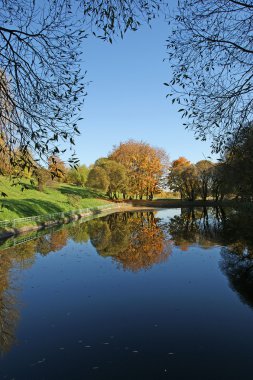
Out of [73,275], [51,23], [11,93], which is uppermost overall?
[51,23]

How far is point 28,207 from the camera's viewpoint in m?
41.2

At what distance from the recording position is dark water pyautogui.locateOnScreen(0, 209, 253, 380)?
7.59 meters

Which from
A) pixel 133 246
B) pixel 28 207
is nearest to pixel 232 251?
pixel 133 246

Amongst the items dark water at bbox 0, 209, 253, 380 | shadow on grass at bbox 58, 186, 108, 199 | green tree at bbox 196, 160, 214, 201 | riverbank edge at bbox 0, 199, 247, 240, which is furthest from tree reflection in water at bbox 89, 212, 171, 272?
green tree at bbox 196, 160, 214, 201

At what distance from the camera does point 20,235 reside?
97.3 feet

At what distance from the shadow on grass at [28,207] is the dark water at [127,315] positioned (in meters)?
15.7

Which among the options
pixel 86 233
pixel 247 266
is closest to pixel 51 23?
pixel 247 266

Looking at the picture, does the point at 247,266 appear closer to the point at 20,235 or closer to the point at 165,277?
the point at 165,277

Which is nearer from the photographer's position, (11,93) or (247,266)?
(11,93)

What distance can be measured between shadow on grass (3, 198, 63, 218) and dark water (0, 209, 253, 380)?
1568 centimetres

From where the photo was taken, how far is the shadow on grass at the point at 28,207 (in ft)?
122

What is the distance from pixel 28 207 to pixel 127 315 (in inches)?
1281

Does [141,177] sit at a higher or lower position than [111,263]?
higher

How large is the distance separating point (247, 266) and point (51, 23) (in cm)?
1376
